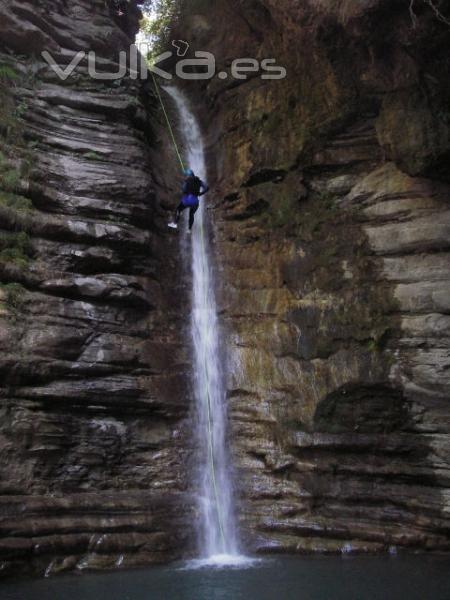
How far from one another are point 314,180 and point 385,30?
316 cm

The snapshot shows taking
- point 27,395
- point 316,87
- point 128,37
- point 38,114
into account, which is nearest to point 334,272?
point 316,87

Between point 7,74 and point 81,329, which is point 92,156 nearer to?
point 7,74

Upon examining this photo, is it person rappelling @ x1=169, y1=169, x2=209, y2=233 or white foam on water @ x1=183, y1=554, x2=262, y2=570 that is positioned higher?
person rappelling @ x1=169, y1=169, x2=209, y2=233

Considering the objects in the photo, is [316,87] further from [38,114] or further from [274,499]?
[274,499]

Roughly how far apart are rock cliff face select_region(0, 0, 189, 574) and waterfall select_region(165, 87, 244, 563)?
40 cm

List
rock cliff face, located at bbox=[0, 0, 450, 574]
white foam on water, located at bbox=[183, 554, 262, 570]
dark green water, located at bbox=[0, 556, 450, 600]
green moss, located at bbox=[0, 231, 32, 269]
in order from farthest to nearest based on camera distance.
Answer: green moss, located at bbox=[0, 231, 32, 269] < rock cliff face, located at bbox=[0, 0, 450, 574] < white foam on water, located at bbox=[183, 554, 262, 570] < dark green water, located at bbox=[0, 556, 450, 600]

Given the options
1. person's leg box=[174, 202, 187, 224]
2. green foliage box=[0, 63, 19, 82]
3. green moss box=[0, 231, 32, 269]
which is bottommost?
green moss box=[0, 231, 32, 269]

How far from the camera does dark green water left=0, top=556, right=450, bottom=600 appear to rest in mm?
6820

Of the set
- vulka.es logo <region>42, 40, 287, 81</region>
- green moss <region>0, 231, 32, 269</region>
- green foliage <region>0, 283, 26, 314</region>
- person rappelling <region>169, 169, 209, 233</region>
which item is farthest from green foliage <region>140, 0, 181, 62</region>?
green foliage <region>0, 283, 26, 314</region>

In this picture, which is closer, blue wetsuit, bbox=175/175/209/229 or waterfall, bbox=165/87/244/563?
waterfall, bbox=165/87/244/563

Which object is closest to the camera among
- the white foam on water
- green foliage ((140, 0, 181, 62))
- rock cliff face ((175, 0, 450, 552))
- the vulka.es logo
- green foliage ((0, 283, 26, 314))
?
the white foam on water

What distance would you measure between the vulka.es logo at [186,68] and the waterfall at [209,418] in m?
3.23

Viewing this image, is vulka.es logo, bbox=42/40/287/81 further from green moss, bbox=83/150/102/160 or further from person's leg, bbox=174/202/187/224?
person's leg, bbox=174/202/187/224

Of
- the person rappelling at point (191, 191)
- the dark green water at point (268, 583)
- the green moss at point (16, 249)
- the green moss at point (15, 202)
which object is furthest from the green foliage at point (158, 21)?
the dark green water at point (268, 583)
